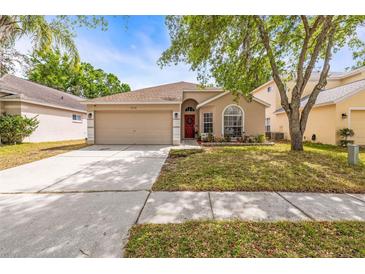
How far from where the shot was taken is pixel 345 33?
944cm

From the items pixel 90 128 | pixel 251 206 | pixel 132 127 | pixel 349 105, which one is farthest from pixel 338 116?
pixel 90 128

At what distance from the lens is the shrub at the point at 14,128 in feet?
39.2

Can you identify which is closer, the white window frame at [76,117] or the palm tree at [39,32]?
the palm tree at [39,32]

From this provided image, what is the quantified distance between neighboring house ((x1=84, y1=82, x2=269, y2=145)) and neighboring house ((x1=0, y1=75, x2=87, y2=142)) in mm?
3802

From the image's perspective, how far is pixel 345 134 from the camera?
11.0 meters

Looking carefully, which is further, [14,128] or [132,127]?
[132,127]

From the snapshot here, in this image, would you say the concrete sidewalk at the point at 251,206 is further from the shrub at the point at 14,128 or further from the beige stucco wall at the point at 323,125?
the shrub at the point at 14,128

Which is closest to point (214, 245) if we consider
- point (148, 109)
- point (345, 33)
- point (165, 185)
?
point (165, 185)

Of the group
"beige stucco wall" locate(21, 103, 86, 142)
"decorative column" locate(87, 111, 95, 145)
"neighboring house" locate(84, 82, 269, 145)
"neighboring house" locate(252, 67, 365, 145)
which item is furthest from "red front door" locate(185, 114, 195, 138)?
"beige stucco wall" locate(21, 103, 86, 142)

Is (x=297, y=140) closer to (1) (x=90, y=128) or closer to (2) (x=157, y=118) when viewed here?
(2) (x=157, y=118)

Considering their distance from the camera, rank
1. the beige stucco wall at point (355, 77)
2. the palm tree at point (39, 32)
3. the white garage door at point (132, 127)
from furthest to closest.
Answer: the beige stucco wall at point (355, 77)
the white garage door at point (132, 127)
the palm tree at point (39, 32)

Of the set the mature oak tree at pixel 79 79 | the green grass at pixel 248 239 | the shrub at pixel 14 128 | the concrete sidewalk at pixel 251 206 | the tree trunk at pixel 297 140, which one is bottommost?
the green grass at pixel 248 239

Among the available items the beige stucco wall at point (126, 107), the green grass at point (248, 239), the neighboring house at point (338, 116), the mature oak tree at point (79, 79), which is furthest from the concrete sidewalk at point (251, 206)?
the mature oak tree at point (79, 79)

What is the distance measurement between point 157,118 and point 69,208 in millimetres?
9794
